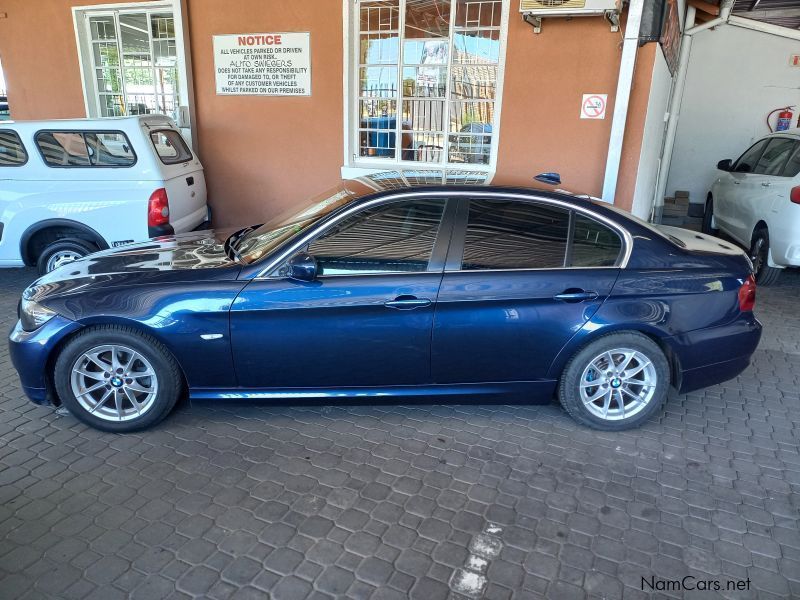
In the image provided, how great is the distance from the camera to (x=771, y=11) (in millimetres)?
11484

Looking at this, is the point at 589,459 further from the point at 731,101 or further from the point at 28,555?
the point at 731,101

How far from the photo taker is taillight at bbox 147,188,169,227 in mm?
5793

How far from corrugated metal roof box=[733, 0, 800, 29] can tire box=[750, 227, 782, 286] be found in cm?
627

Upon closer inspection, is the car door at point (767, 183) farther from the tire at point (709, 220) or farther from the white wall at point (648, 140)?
the tire at point (709, 220)

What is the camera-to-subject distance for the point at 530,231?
354 centimetres

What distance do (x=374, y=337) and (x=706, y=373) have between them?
2152mm

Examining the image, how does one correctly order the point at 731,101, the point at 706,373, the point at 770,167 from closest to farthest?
the point at 706,373
the point at 770,167
the point at 731,101

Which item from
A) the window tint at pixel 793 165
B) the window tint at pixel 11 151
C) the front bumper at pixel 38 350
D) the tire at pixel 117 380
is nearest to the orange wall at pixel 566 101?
the window tint at pixel 793 165

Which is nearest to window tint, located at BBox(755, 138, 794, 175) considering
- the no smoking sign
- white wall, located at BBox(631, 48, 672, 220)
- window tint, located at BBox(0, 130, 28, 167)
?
white wall, located at BBox(631, 48, 672, 220)

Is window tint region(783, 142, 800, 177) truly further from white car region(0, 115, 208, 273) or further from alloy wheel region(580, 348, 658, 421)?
white car region(0, 115, 208, 273)

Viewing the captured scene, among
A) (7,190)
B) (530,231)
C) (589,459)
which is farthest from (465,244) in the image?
(7,190)

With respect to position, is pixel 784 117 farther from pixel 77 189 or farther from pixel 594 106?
pixel 77 189

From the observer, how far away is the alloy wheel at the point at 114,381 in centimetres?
349

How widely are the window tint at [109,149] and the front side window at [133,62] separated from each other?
2832 millimetres
